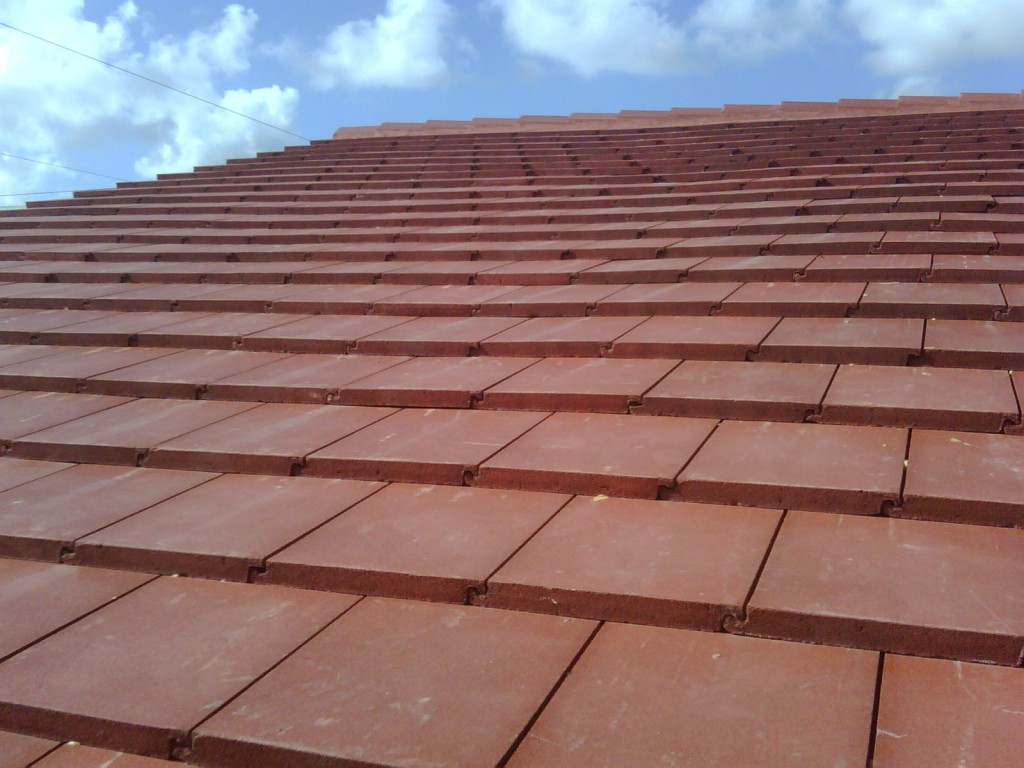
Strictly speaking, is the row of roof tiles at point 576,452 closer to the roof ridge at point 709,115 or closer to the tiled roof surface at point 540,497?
the tiled roof surface at point 540,497

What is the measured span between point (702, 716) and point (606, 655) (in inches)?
12.6

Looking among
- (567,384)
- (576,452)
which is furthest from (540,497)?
(567,384)

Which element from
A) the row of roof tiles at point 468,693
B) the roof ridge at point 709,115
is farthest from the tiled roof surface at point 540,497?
the roof ridge at point 709,115

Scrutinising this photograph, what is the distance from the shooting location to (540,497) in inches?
121

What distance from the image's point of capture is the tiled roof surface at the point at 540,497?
81.1 inches

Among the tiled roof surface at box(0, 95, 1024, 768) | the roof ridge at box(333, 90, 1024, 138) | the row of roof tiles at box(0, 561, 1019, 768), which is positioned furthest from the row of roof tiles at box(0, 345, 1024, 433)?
the roof ridge at box(333, 90, 1024, 138)

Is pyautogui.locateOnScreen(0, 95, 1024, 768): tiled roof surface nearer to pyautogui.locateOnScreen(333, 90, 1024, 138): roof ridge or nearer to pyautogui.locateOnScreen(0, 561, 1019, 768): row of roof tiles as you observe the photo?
pyautogui.locateOnScreen(0, 561, 1019, 768): row of roof tiles

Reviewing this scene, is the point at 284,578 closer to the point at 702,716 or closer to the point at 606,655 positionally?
the point at 606,655

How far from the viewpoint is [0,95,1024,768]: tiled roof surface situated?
2.06 m

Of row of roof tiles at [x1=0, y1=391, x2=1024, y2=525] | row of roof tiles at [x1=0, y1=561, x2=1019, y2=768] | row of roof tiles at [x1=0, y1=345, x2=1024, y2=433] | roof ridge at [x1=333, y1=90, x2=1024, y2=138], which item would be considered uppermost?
roof ridge at [x1=333, y1=90, x2=1024, y2=138]

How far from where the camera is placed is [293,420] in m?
3.97

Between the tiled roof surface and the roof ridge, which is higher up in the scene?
the roof ridge

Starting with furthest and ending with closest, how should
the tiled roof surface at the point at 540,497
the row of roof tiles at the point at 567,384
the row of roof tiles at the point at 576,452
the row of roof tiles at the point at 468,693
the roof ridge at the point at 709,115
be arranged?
the roof ridge at the point at 709,115 → the row of roof tiles at the point at 567,384 → the row of roof tiles at the point at 576,452 → the tiled roof surface at the point at 540,497 → the row of roof tiles at the point at 468,693

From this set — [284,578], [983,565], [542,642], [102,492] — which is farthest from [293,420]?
[983,565]
